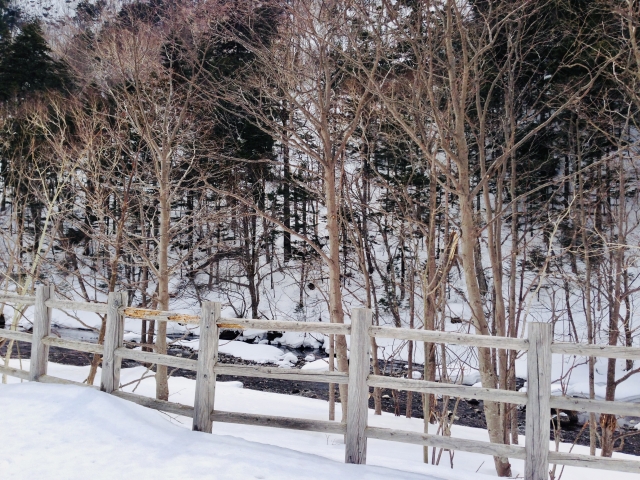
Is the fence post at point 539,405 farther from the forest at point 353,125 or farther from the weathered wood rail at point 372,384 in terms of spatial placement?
the forest at point 353,125

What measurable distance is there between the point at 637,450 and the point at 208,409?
1146cm

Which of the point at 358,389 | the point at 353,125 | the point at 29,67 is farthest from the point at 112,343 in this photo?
the point at 29,67

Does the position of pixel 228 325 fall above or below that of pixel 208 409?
above

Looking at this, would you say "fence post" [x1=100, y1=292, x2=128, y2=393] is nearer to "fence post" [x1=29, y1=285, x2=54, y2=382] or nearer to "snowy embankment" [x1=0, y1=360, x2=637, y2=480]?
"snowy embankment" [x1=0, y1=360, x2=637, y2=480]

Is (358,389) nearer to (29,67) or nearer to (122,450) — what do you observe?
(122,450)

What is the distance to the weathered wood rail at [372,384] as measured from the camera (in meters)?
4.31

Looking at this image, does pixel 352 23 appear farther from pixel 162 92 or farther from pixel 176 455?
pixel 176 455

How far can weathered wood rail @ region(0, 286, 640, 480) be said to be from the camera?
431cm

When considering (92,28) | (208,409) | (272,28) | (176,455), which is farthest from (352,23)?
(92,28)

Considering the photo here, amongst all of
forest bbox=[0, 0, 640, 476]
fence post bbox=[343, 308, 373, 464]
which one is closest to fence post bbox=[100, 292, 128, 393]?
fence post bbox=[343, 308, 373, 464]

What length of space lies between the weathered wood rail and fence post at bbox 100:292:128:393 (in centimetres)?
1

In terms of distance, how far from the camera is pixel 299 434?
9.33m

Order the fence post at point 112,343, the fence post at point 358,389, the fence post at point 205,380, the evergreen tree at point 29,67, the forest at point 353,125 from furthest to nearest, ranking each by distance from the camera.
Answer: the evergreen tree at point 29,67 < the forest at point 353,125 < the fence post at point 112,343 < the fence post at point 205,380 < the fence post at point 358,389

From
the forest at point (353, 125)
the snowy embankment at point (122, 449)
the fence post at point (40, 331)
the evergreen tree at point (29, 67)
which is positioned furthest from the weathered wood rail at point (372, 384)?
the evergreen tree at point (29, 67)
